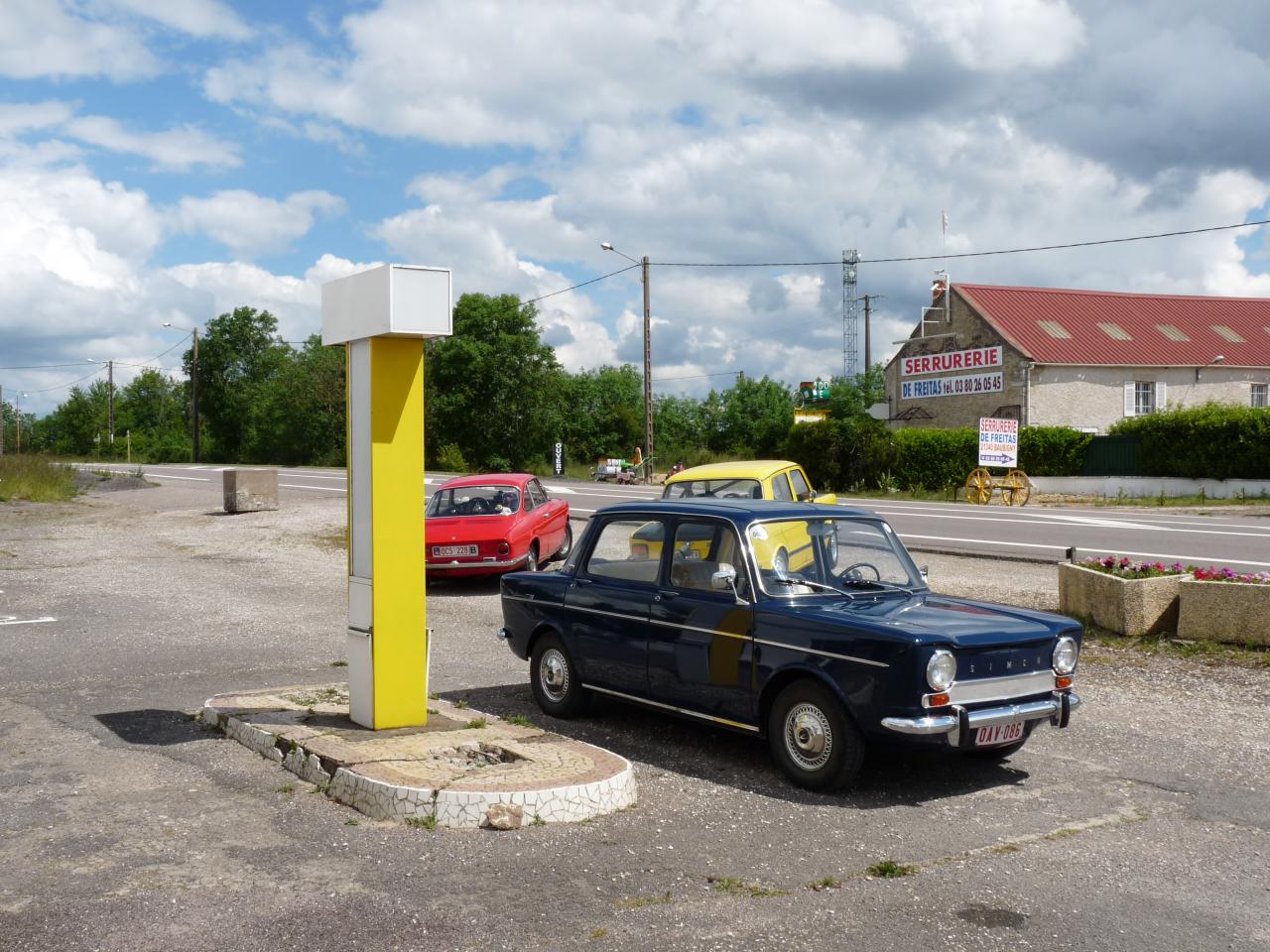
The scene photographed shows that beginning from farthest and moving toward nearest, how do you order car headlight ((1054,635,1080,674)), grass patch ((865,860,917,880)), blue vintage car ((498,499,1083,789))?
car headlight ((1054,635,1080,674)) → blue vintage car ((498,499,1083,789)) → grass patch ((865,860,917,880))

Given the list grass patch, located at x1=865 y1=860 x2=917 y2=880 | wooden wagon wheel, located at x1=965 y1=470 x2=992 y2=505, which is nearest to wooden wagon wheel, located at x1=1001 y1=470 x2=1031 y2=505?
wooden wagon wheel, located at x1=965 y1=470 x2=992 y2=505

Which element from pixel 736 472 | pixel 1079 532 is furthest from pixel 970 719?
pixel 1079 532

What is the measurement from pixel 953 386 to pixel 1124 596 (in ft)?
134

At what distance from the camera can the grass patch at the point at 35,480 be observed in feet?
105

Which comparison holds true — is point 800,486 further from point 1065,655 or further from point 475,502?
point 1065,655

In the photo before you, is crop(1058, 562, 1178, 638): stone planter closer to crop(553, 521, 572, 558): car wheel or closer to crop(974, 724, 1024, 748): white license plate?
crop(974, 724, 1024, 748): white license plate

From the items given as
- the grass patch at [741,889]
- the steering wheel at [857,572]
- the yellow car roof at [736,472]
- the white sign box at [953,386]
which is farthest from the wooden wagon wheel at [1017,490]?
the grass patch at [741,889]

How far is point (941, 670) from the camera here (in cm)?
598

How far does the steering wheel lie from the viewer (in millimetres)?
7020

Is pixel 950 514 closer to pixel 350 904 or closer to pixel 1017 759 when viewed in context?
pixel 1017 759

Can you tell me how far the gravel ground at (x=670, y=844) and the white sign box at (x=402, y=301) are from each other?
2602 millimetres

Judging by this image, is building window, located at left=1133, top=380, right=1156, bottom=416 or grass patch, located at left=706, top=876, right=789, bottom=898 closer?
grass patch, located at left=706, top=876, right=789, bottom=898

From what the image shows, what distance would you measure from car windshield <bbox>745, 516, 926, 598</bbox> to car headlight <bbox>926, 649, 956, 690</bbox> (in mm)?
982

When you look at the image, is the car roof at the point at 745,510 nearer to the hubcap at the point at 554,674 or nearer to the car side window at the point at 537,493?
the hubcap at the point at 554,674
